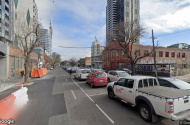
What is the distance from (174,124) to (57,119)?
4392 mm

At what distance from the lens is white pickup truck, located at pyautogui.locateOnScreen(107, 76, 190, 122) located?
2.99 metres

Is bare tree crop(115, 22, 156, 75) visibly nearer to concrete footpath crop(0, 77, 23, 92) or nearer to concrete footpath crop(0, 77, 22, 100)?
concrete footpath crop(0, 77, 22, 100)

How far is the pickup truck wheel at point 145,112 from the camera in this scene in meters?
3.50

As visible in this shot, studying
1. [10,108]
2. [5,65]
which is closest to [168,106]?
[10,108]

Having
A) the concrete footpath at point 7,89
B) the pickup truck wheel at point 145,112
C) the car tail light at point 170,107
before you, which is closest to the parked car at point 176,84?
the pickup truck wheel at point 145,112

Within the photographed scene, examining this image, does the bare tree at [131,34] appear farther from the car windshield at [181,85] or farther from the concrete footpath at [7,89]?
the concrete footpath at [7,89]

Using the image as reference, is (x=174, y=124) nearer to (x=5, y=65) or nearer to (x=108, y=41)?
(x=108, y=41)

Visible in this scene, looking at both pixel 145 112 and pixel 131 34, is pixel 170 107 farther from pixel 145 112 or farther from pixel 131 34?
pixel 131 34

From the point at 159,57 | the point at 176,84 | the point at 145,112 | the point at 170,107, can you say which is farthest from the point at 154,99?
the point at 159,57

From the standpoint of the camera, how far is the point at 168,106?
2.92 meters

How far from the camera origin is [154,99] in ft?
10.9

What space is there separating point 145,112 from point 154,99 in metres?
0.83

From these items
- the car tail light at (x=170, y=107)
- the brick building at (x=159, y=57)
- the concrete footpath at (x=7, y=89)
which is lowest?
the concrete footpath at (x=7, y=89)

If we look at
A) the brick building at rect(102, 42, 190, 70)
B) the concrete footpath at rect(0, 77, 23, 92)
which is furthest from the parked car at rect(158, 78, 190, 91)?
the brick building at rect(102, 42, 190, 70)
